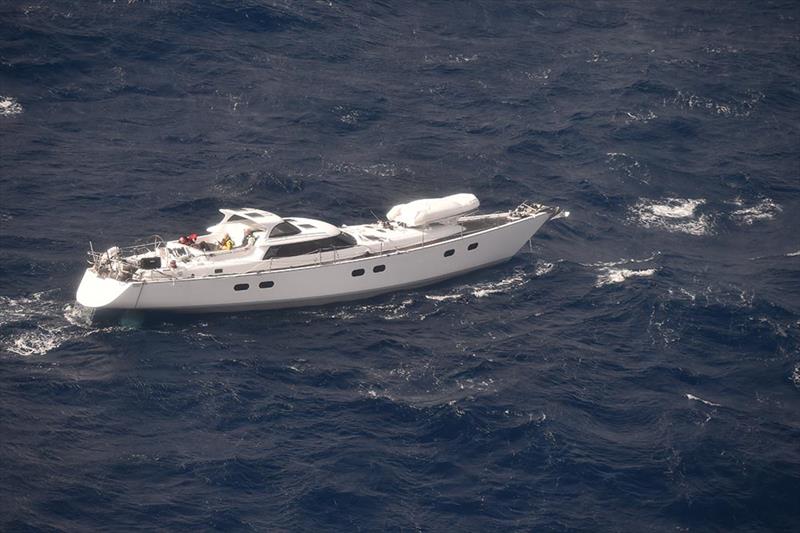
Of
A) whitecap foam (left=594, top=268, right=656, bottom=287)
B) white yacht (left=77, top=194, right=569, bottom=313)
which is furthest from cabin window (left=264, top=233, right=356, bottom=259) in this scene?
whitecap foam (left=594, top=268, right=656, bottom=287)

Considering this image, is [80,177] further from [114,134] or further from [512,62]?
Answer: [512,62]

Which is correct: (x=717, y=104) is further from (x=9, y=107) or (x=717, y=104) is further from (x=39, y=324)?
(x=39, y=324)

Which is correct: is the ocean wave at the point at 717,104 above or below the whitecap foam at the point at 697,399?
above

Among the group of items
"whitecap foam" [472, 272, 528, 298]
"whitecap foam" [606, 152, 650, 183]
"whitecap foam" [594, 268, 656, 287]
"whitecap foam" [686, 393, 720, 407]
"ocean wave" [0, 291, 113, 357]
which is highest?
"whitecap foam" [606, 152, 650, 183]

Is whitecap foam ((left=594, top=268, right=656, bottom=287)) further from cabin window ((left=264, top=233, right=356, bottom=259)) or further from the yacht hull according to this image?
cabin window ((left=264, top=233, right=356, bottom=259))

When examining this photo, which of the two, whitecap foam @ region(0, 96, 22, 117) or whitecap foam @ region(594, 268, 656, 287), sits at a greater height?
whitecap foam @ region(0, 96, 22, 117)

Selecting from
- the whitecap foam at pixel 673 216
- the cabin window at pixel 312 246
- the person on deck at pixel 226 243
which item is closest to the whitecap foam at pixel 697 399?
the whitecap foam at pixel 673 216

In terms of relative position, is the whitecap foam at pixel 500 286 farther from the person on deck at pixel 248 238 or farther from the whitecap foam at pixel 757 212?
the whitecap foam at pixel 757 212
